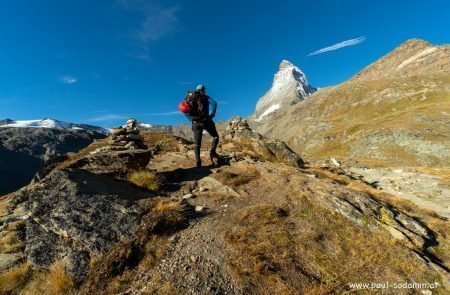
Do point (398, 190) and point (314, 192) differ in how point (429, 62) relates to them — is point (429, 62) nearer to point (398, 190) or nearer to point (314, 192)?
point (398, 190)

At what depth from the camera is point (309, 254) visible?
8844 mm

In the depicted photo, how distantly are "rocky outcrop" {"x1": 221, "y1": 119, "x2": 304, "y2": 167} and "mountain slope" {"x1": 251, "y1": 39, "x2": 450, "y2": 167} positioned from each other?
3175 centimetres

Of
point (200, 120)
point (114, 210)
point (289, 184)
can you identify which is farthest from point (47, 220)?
point (289, 184)

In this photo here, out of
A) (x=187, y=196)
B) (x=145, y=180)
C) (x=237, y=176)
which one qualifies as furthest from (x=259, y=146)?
(x=187, y=196)

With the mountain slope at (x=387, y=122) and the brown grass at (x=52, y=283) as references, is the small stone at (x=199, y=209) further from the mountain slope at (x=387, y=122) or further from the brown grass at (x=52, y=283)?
the mountain slope at (x=387, y=122)

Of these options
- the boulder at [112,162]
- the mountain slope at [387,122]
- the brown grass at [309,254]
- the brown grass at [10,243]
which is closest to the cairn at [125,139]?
the boulder at [112,162]

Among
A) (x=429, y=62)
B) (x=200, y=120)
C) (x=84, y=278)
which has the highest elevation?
(x=429, y=62)

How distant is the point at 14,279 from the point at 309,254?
25.7ft

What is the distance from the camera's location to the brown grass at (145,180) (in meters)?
12.9

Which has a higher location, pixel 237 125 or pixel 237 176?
pixel 237 125

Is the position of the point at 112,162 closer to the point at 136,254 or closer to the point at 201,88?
the point at 201,88

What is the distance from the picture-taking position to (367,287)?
25.6 ft

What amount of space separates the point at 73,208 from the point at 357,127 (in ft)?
364

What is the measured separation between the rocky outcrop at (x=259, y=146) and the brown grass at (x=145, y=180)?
1629cm
